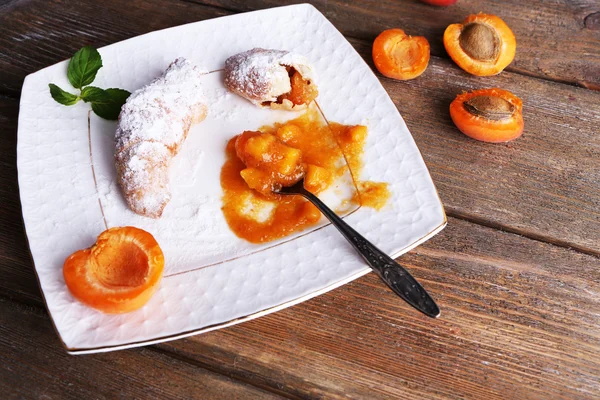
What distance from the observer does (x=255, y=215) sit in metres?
1.76

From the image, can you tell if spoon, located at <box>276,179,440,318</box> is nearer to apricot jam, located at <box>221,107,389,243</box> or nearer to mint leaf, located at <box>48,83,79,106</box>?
apricot jam, located at <box>221,107,389,243</box>

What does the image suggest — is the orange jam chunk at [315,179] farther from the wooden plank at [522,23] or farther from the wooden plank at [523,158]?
the wooden plank at [522,23]

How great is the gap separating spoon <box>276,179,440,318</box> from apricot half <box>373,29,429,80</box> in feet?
2.37

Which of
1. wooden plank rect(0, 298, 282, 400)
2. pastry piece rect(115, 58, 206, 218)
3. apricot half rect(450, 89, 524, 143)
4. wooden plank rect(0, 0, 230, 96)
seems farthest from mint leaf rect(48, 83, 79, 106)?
apricot half rect(450, 89, 524, 143)

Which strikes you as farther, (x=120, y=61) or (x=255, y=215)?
(x=120, y=61)

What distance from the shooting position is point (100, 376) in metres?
1.58

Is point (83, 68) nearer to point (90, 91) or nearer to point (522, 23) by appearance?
point (90, 91)

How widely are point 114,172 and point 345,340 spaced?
2.96 feet

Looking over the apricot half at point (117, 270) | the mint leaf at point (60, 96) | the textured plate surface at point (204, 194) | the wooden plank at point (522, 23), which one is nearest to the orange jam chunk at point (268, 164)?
the textured plate surface at point (204, 194)

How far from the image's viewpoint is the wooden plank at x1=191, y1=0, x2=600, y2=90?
2.23m

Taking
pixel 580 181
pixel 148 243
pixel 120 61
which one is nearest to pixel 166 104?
pixel 120 61

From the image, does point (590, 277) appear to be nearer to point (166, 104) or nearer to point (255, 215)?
point (255, 215)

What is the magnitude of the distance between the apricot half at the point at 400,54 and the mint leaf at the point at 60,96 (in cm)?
110

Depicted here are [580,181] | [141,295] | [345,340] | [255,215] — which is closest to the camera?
[141,295]
